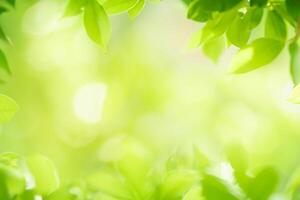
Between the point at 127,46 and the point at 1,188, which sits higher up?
the point at 1,188

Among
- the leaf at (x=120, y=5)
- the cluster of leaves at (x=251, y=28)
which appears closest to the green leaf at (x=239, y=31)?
the cluster of leaves at (x=251, y=28)

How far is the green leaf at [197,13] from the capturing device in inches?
23.8

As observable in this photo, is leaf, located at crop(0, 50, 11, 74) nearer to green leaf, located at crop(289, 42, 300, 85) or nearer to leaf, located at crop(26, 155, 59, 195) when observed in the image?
leaf, located at crop(26, 155, 59, 195)

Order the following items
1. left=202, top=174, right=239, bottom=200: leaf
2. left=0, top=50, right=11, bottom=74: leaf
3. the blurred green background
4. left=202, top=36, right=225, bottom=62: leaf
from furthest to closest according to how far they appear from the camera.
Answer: the blurred green background → left=202, top=36, right=225, bottom=62: leaf → left=0, top=50, right=11, bottom=74: leaf → left=202, top=174, right=239, bottom=200: leaf

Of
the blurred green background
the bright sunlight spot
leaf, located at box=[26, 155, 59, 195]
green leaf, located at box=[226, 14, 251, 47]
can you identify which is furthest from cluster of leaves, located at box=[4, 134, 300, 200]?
the bright sunlight spot

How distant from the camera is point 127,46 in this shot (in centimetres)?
288

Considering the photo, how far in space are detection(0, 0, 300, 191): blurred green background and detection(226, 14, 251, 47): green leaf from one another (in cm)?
161

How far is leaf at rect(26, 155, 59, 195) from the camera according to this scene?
591 millimetres

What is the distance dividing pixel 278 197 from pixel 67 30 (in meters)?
2.20

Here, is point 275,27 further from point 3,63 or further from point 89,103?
point 89,103

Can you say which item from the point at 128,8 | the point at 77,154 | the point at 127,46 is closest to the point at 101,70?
the point at 127,46

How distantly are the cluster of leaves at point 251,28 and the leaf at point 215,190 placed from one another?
0.46 feet

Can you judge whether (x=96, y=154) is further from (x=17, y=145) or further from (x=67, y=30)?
(x=67, y=30)

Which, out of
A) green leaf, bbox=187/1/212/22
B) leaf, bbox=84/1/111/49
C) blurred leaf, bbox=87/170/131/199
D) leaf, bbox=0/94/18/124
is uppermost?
green leaf, bbox=187/1/212/22
